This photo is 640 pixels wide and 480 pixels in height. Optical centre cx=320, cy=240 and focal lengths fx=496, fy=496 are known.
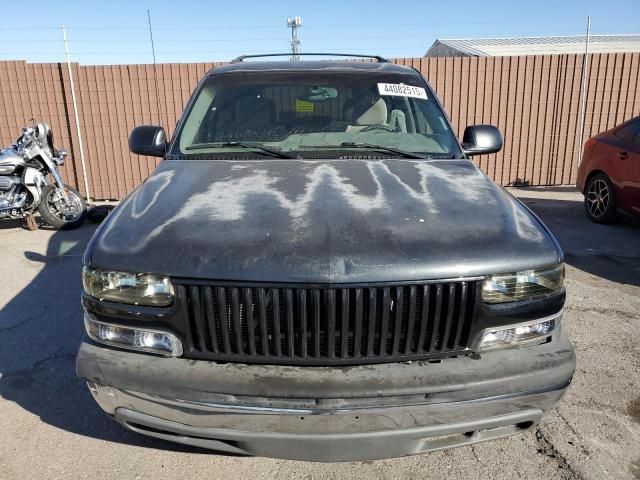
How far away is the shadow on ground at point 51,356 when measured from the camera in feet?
9.08

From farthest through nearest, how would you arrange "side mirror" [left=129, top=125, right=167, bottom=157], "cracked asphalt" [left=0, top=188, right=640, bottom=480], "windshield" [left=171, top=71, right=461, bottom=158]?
"side mirror" [left=129, top=125, right=167, bottom=157] → "windshield" [left=171, top=71, right=461, bottom=158] → "cracked asphalt" [left=0, top=188, right=640, bottom=480]

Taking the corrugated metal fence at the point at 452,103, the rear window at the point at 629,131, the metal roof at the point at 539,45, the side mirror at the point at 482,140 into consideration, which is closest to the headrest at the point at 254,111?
the side mirror at the point at 482,140

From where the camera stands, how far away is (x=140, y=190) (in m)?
2.71

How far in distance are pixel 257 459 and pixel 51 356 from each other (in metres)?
1.89

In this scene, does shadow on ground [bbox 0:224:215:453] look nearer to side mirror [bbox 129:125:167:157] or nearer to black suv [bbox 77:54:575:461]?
black suv [bbox 77:54:575:461]

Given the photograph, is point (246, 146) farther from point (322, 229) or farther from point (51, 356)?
point (51, 356)

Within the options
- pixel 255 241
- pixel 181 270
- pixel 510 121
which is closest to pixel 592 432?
pixel 255 241

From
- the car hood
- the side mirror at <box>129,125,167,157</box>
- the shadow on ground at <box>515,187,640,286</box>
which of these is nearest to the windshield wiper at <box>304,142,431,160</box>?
the car hood

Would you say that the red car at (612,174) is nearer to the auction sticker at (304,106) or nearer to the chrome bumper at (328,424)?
the auction sticker at (304,106)

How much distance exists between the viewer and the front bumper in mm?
1893

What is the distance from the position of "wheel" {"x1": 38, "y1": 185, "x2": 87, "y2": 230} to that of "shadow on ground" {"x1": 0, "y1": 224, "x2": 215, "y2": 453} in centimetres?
151

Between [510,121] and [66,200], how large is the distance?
7.81 m

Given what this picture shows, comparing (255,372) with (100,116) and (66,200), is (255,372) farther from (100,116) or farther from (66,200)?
(100,116)

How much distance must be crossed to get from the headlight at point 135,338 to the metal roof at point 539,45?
18335 millimetres
